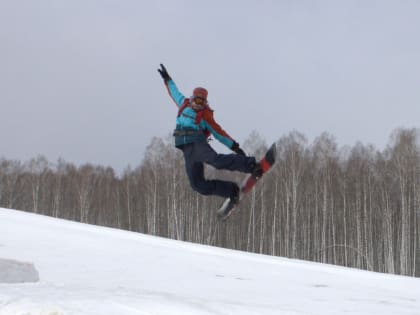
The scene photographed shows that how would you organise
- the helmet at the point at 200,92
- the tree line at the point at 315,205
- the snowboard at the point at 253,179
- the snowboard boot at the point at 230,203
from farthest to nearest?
the tree line at the point at 315,205 < the snowboard boot at the point at 230,203 < the helmet at the point at 200,92 < the snowboard at the point at 253,179

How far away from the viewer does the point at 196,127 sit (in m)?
5.59

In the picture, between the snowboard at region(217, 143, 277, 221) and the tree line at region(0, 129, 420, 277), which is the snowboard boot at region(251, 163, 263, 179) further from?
the tree line at region(0, 129, 420, 277)

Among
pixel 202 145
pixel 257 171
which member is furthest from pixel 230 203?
pixel 202 145

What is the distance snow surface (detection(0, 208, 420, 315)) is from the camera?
395cm

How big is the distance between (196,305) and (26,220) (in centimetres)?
1159

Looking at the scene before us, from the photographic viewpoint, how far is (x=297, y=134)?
31.8 metres

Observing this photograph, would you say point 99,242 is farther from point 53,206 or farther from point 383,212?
point 53,206

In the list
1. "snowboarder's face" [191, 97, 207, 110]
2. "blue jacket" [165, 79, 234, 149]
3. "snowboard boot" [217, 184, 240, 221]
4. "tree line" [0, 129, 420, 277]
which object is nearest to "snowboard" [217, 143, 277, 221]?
"snowboard boot" [217, 184, 240, 221]

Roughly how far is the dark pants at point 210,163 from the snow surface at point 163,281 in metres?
1.29

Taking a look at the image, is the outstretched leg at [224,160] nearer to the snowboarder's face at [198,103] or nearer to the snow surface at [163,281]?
the snowboarder's face at [198,103]

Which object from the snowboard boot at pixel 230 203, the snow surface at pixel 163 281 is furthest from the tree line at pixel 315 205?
the snowboard boot at pixel 230 203

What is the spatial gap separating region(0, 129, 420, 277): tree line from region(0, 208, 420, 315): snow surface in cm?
1392

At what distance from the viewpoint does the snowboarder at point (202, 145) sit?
5.41 metres

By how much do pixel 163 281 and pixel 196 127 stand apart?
385 cm
